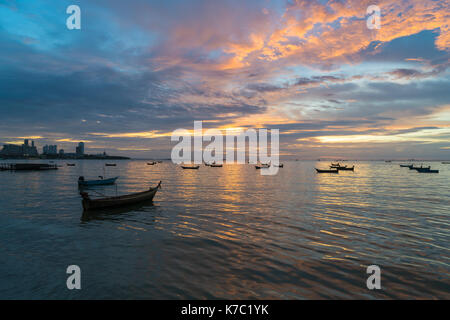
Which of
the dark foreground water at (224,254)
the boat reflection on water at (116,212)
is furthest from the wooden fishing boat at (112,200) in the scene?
the dark foreground water at (224,254)

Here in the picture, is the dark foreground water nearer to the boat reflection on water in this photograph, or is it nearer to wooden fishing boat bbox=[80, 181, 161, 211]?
the boat reflection on water

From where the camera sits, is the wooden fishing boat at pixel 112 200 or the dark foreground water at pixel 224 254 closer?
the dark foreground water at pixel 224 254

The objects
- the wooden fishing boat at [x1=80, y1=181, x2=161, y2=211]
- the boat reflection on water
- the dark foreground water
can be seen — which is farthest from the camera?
the wooden fishing boat at [x1=80, y1=181, x2=161, y2=211]

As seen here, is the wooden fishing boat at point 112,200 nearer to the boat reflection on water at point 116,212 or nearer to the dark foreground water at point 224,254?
the boat reflection on water at point 116,212

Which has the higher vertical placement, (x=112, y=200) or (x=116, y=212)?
(x=112, y=200)

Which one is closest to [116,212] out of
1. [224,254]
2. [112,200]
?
[112,200]

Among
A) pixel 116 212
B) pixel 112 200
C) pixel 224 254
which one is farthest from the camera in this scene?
pixel 112 200

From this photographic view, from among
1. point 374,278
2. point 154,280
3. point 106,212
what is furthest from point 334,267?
point 106,212

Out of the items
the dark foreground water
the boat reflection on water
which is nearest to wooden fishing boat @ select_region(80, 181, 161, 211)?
the boat reflection on water

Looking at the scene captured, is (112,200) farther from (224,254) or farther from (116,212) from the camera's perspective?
(224,254)

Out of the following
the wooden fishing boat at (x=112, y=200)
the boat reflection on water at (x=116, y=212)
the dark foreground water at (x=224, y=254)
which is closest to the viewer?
the dark foreground water at (x=224, y=254)

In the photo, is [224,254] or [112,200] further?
[112,200]
